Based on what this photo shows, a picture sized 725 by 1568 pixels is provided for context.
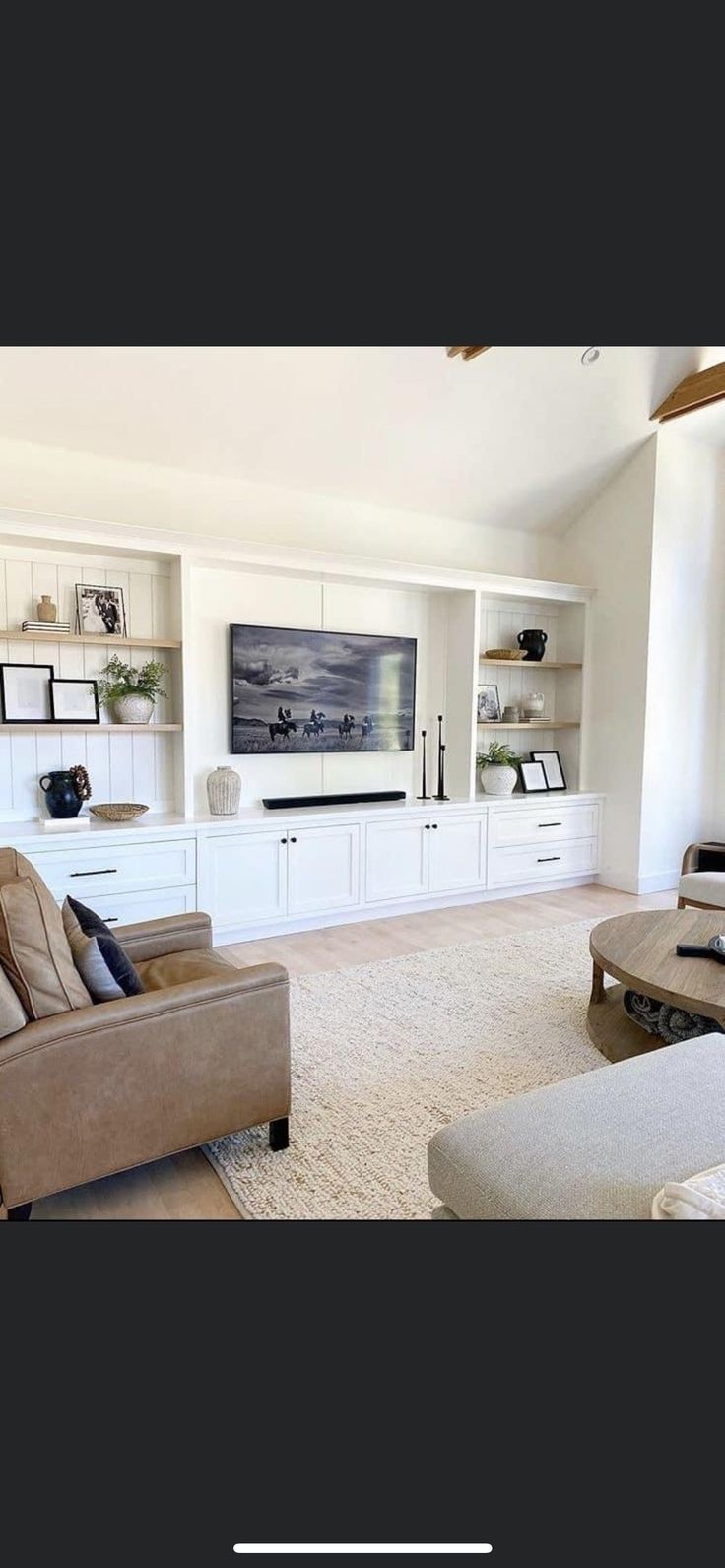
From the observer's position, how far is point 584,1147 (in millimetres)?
1527

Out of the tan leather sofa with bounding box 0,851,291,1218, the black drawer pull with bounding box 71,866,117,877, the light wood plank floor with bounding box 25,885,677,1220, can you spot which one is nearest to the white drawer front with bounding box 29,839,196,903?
the black drawer pull with bounding box 71,866,117,877

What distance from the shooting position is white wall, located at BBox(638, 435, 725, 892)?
5.18 metres

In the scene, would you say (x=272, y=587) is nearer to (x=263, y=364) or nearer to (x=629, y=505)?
(x=263, y=364)

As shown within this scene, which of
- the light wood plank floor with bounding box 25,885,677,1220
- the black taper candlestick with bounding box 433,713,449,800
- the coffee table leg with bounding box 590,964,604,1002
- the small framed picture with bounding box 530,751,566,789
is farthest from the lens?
the small framed picture with bounding box 530,751,566,789

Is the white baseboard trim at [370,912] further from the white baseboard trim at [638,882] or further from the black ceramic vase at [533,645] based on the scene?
the black ceramic vase at [533,645]

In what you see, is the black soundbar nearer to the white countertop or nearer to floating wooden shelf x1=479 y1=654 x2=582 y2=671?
the white countertop

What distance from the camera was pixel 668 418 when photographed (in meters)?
4.94

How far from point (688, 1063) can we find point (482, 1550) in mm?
1171

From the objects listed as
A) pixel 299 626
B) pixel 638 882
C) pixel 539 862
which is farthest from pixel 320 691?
pixel 638 882

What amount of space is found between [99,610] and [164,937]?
201 cm

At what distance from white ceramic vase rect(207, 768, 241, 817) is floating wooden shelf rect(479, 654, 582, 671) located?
1.99 m

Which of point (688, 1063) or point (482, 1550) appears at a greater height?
point (688, 1063)

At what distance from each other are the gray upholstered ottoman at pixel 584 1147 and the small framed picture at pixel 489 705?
374cm

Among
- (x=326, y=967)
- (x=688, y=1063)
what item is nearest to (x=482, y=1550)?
(x=688, y=1063)
